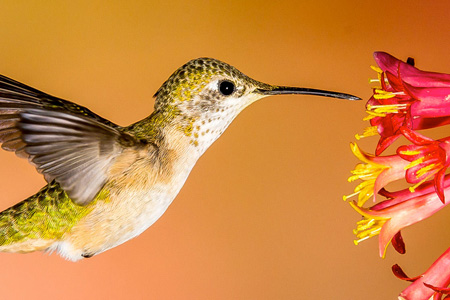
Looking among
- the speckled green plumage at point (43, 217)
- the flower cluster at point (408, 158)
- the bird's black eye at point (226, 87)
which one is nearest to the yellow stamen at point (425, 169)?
the flower cluster at point (408, 158)

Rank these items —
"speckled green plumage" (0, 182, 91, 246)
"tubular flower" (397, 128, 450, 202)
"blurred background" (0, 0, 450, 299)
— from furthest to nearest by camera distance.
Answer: "blurred background" (0, 0, 450, 299), "speckled green plumage" (0, 182, 91, 246), "tubular flower" (397, 128, 450, 202)

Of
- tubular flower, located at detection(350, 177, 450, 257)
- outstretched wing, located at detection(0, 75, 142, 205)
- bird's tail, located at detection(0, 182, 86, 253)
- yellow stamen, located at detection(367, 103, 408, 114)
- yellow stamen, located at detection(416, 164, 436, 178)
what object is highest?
outstretched wing, located at detection(0, 75, 142, 205)

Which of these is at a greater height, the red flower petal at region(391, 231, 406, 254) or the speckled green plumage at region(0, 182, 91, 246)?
the speckled green plumage at region(0, 182, 91, 246)

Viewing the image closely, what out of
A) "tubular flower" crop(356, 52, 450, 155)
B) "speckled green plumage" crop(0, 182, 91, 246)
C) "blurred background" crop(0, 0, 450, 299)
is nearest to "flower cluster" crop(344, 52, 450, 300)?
"tubular flower" crop(356, 52, 450, 155)

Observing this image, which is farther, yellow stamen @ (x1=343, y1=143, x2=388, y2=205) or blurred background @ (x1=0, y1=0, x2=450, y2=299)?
blurred background @ (x1=0, y1=0, x2=450, y2=299)

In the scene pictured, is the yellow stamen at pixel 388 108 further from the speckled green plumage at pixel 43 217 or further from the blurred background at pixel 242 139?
the blurred background at pixel 242 139

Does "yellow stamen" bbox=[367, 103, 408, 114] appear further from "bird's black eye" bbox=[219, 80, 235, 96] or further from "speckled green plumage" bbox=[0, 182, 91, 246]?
"speckled green plumage" bbox=[0, 182, 91, 246]

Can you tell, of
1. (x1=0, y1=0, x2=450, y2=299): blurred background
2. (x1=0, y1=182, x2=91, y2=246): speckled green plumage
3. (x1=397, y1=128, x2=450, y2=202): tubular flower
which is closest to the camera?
(x1=397, y1=128, x2=450, y2=202): tubular flower
